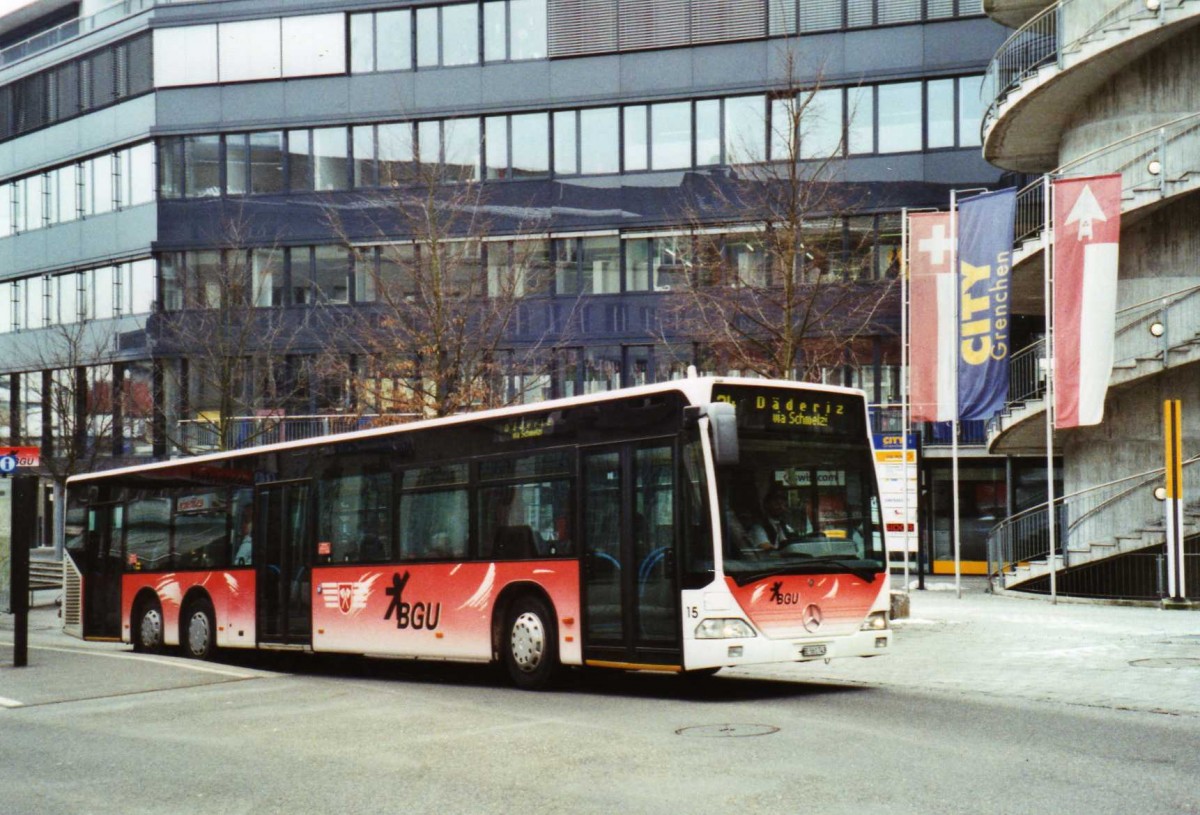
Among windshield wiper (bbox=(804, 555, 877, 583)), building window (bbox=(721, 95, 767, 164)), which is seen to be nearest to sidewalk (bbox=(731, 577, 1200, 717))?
windshield wiper (bbox=(804, 555, 877, 583))

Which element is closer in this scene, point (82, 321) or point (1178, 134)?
point (1178, 134)

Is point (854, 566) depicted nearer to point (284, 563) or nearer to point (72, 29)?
point (284, 563)

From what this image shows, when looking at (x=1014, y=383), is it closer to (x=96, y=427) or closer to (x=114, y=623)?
(x=114, y=623)

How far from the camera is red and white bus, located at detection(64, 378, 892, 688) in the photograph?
45.4 ft

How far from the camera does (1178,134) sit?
29.3 meters

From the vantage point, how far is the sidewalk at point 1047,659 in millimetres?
13938

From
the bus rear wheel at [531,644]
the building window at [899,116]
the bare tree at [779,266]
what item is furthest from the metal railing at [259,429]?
the bus rear wheel at [531,644]

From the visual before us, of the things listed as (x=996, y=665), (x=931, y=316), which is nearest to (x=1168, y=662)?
(x=996, y=665)

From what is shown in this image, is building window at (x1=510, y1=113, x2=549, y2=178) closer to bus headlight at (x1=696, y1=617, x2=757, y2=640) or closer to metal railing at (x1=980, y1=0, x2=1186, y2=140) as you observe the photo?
metal railing at (x1=980, y1=0, x2=1186, y2=140)

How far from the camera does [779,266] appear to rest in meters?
25.5

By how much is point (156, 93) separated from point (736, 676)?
36.5 meters

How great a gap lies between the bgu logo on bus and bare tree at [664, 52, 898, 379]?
712 cm

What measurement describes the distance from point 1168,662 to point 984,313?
10568 millimetres

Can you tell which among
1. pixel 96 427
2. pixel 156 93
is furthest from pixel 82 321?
pixel 156 93
